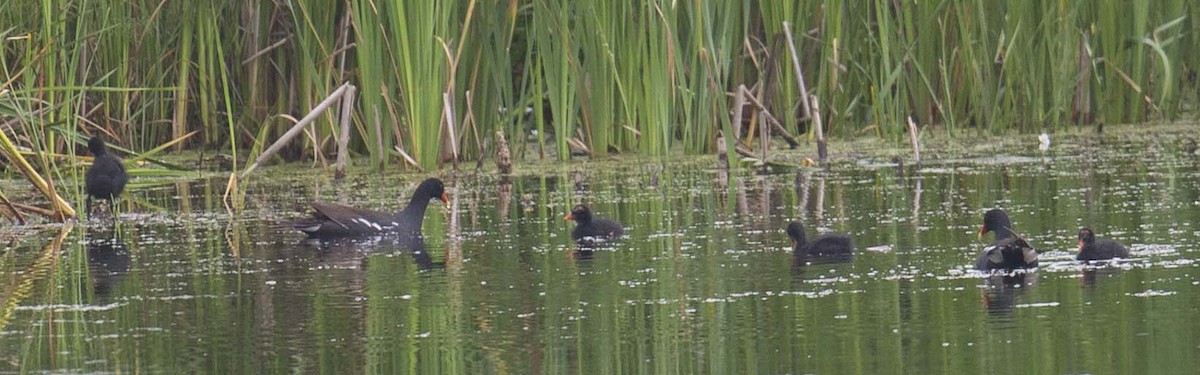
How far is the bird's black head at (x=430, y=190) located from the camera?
10.2 meters

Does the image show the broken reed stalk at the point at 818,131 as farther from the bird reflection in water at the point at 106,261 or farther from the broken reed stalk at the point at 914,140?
the bird reflection in water at the point at 106,261

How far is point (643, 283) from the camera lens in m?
7.45

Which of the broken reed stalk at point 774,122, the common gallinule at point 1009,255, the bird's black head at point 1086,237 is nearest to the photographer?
the common gallinule at point 1009,255

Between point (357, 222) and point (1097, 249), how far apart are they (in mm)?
3777

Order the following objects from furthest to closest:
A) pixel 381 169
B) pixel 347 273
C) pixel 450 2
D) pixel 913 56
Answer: pixel 913 56
pixel 381 169
pixel 450 2
pixel 347 273

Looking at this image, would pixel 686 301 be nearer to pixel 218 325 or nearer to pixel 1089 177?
pixel 218 325

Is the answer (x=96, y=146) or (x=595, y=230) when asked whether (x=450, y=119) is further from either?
(x=595, y=230)

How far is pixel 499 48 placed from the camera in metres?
12.3

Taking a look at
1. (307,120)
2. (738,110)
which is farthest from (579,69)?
(307,120)

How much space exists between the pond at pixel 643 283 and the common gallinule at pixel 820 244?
9cm

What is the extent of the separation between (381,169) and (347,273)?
4387 millimetres

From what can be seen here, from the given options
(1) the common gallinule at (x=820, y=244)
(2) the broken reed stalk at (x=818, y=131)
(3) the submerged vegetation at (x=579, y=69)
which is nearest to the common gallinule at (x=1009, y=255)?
(1) the common gallinule at (x=820, y=244)

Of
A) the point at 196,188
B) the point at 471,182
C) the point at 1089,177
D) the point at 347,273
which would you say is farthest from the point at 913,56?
the point at 347,273

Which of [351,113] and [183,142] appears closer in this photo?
[351,113]
